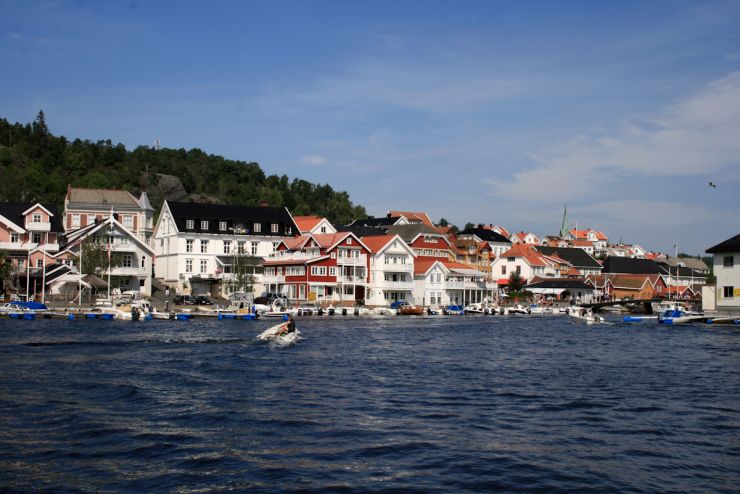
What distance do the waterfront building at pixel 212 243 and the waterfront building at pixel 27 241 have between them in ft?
44.9

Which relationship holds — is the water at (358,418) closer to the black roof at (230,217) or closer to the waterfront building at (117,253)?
the waterfront building at (117,253)

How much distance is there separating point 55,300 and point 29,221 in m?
12.7

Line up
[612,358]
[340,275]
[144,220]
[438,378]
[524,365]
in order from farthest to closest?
[144,220] → [340,275] → [612,358] → [524,365] → [438,378]

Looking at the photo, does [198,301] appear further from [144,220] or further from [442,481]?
[442,481]

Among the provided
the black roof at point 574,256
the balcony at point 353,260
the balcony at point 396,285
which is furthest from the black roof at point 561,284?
the balcony at point 353,260

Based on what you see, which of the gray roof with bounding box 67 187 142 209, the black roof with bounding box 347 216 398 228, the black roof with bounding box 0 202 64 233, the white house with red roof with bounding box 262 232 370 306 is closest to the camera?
the black roof with bounding box 0 202 64 233

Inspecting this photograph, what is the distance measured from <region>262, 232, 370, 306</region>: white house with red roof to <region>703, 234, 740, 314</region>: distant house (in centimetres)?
3634

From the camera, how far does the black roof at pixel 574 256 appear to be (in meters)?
145

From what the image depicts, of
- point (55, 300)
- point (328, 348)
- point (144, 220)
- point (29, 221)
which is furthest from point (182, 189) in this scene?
point (328, 348)

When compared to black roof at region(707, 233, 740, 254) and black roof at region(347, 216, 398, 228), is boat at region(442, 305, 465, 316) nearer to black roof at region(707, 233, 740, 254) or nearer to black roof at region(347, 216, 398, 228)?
black roof at region(707, 233, 740, 254)

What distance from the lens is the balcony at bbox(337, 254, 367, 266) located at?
277ft

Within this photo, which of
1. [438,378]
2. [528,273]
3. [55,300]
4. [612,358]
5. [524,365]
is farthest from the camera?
[528,273]

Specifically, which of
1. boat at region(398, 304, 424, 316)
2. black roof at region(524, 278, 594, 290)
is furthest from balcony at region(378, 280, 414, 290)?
black roof at region(524, 278, 594, 290)

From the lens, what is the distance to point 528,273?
123m
